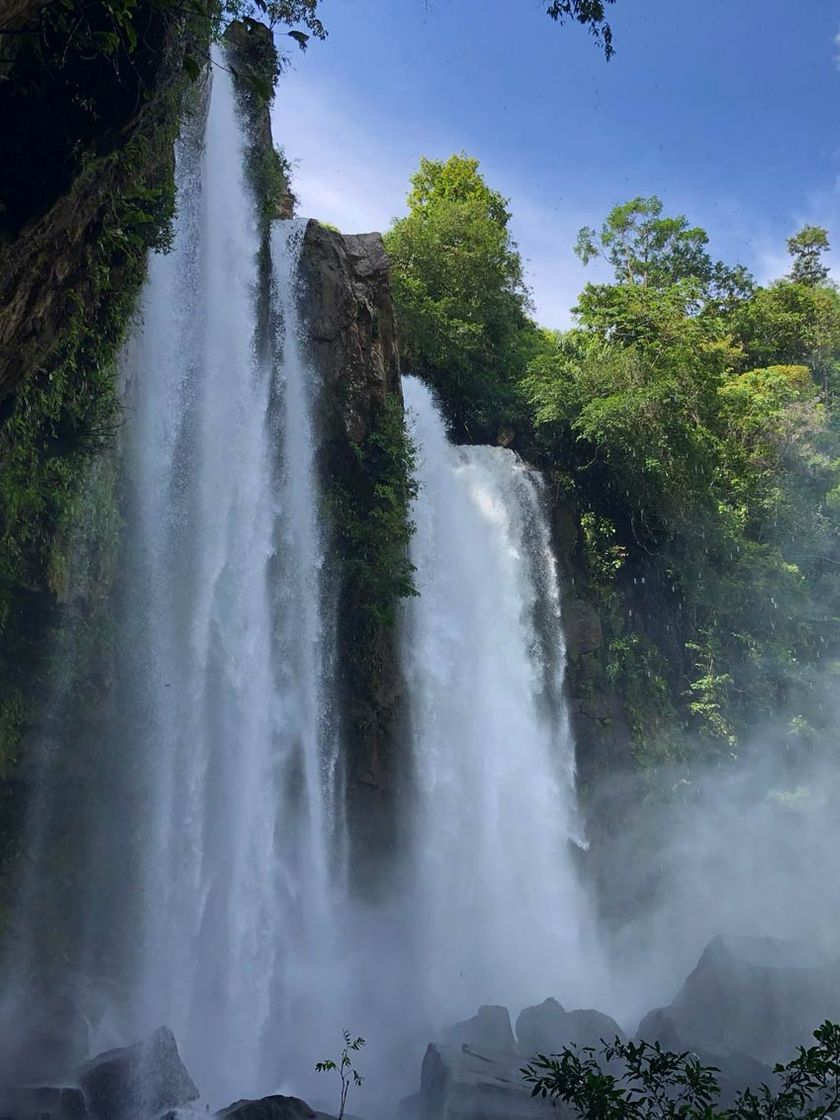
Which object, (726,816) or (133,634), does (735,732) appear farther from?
(133,634)

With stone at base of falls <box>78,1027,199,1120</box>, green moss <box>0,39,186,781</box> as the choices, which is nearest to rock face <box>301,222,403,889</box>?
green moss <box>0,39,186,781</box>

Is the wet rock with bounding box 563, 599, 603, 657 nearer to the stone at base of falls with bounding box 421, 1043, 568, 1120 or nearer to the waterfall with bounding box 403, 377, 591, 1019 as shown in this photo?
the waterfall with bounding box 403, 377, 591, 1019

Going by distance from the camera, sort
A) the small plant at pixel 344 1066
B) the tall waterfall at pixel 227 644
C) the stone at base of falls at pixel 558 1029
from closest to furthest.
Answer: the small plant at pixel 344 1066 < the tall waterfall at pixel 227 644 < the stone at base of falls at pixel 558 1029

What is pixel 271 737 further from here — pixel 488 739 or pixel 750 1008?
pixel 750 1008

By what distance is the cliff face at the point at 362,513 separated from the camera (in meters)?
17.0

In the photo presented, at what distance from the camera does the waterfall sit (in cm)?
1734

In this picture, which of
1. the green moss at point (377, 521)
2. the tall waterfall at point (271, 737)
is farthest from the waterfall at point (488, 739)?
the green moss at point (377, 521)

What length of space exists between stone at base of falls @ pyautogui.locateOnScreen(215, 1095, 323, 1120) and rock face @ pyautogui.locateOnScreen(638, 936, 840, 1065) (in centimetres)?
660

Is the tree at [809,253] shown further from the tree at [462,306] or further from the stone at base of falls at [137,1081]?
the stone at base of falls at [137,1081]

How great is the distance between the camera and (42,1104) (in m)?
9.35

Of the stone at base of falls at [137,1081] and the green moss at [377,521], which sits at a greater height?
the green moss at [377,521]

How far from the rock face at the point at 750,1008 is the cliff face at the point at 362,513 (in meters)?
5.80

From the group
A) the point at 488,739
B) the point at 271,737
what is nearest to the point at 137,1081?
the point at 271,737

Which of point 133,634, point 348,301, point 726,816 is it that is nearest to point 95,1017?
point 133,634
